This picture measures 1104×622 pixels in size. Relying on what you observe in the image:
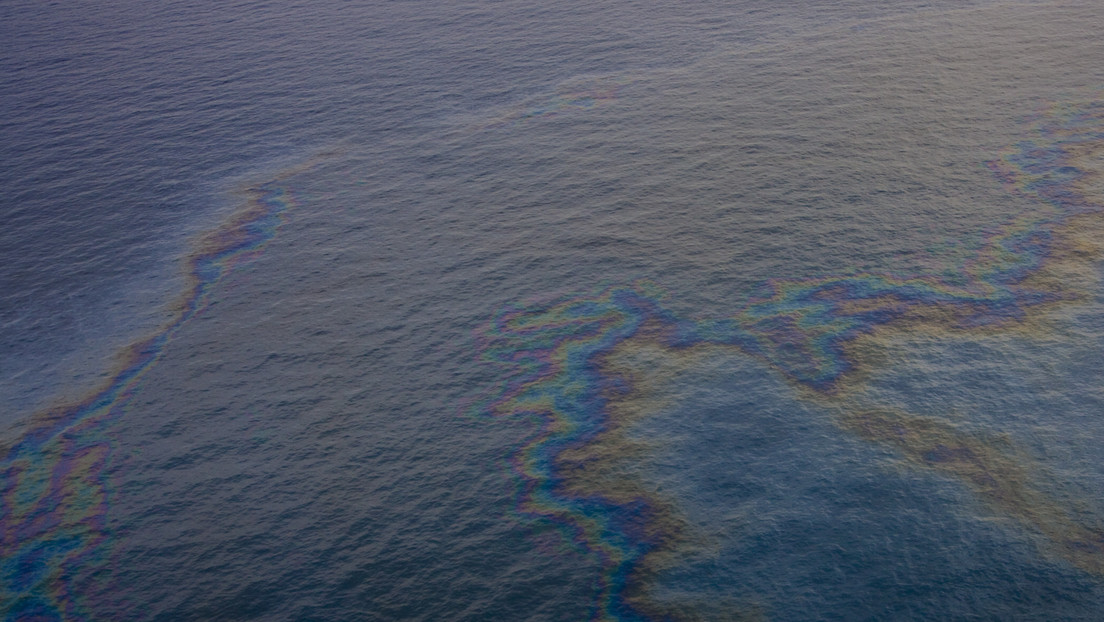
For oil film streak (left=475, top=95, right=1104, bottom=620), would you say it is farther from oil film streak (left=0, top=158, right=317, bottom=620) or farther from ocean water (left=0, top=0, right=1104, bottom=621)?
oil film streak (left=0, top=158, right=317, bottom=620)

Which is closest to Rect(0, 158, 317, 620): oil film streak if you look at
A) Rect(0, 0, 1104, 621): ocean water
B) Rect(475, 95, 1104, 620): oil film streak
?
Rect(0, 0, 1104, 621): ocean water

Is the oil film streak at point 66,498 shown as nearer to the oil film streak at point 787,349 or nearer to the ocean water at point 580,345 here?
the ocean water at point 580,345

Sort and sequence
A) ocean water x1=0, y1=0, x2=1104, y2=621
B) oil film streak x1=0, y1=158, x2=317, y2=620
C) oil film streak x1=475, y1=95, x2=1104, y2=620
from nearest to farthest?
ocean water x1=0, y1=0, x2=1104, y2=621, oil film streak x1=0, y1=158, x2=317, y2=620, oil film streak x1=475, y1=95, x2=1104, y2=620

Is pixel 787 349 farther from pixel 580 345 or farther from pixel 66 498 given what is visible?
pixel 66 498

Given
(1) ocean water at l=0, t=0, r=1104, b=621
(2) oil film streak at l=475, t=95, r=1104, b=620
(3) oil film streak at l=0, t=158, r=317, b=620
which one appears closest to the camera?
(1) ocean water at l=0, t=0, r=1104, b=621

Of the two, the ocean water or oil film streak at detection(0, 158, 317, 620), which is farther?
oil film streak at detection(0, 158, 317, 620)

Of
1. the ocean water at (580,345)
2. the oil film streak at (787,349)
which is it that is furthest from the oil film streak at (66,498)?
the oil film streak at (787,349)

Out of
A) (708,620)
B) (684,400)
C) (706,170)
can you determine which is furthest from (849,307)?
(708,620)
